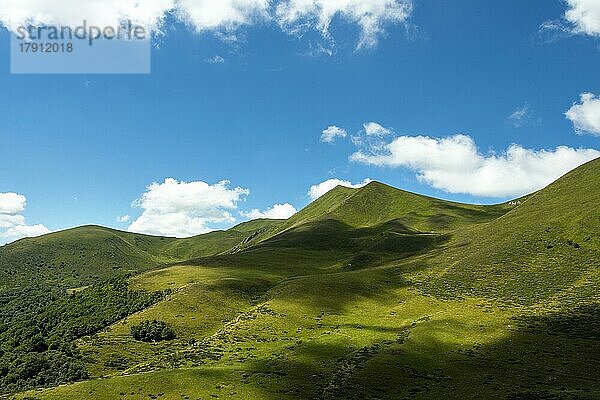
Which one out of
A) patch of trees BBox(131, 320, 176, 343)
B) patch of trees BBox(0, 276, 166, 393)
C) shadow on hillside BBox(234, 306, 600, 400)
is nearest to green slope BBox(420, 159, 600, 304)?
shadow on hillside BBox(234, 306, 600, 400)

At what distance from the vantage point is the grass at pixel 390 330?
6366 cm

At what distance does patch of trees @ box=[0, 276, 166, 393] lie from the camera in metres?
80.6

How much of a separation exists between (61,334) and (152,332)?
31.7m

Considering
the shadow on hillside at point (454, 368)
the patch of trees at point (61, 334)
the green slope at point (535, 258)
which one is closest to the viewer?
the shadow on hillside at point (454, 368)

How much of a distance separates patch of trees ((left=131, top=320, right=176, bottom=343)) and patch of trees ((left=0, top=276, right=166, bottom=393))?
12.6 m

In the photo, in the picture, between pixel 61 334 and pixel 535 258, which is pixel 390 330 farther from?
pixel 61 334

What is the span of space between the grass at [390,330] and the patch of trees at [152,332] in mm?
2339

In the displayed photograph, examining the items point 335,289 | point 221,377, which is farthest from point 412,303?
point 221,377

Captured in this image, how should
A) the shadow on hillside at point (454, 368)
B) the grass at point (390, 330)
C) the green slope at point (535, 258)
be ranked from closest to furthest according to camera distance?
the shadow on hillside at point (454, 368) < the grass at point (390, 330) < the green slope at point (535, 258)

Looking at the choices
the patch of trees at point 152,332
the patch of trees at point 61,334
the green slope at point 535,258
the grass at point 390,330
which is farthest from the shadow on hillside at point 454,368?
the patch of trees at point 61,334

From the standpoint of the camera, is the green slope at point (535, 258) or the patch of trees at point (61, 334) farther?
the green slope at point (535, 258)

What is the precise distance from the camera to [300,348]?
279 feet

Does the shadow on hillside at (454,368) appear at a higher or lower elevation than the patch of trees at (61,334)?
lower

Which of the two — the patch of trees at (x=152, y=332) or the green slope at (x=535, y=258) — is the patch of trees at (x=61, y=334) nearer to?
the patch of trees at (x=152, y=332)
